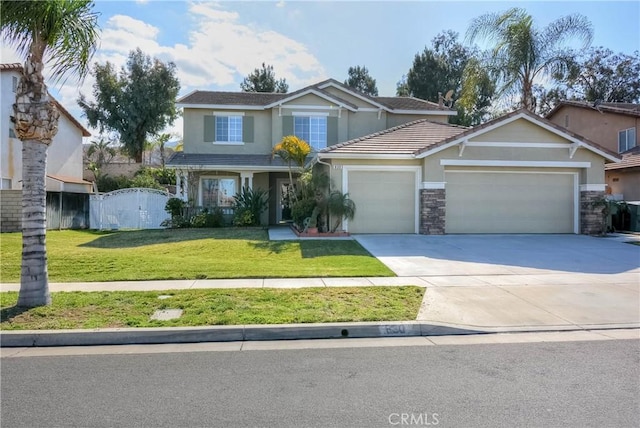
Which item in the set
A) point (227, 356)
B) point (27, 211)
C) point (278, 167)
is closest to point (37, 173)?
point (27, 211)

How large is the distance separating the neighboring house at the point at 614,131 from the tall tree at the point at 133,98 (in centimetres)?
3155

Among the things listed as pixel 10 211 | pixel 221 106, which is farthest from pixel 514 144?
pixel 10 211

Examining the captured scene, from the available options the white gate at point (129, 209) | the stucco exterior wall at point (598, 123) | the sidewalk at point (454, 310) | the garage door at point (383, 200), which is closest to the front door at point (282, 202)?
the white gate at point (129, 209)

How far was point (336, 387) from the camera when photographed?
4551 mm

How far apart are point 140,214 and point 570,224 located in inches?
735

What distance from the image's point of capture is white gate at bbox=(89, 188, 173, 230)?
21078mm

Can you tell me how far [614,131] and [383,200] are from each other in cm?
1807

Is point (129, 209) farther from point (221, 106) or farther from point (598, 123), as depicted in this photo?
point (598, 123)

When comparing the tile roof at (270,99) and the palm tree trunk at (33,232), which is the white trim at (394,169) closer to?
the tile roof at (270,99)

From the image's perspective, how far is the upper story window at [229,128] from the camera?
22.3m

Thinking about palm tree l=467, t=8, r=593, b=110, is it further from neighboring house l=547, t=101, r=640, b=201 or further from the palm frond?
the palm frond

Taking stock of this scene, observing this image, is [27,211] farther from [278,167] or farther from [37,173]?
[278,167]

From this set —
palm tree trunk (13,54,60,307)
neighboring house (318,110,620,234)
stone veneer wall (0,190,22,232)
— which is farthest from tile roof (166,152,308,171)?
palm tree trunk (13,54,60,307)

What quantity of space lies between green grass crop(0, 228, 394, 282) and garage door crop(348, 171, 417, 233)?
266 centimetres
